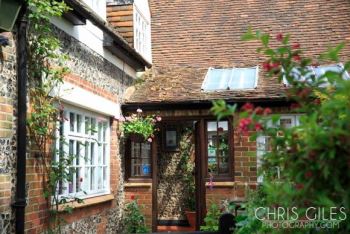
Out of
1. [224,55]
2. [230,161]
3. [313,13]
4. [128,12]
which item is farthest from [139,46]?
[313,13]

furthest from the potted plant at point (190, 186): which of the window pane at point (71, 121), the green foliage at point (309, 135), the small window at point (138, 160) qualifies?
the green foliage at point (309, 135)

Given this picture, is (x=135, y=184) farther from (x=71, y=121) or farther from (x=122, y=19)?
(x=122, y=19)

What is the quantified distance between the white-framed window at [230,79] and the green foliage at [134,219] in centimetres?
308

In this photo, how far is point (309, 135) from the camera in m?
1.76

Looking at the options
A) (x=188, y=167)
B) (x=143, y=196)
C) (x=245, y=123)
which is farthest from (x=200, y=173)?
(x=245, y=123)

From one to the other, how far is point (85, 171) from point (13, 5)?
3.53m

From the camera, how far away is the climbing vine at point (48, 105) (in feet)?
18.0

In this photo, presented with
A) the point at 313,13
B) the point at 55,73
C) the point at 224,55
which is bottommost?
the point at 55,73

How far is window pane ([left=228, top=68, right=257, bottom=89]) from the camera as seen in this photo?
10.2m

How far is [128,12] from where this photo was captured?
1028cm

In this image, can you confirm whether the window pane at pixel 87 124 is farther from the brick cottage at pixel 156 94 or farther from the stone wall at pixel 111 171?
the stone wall at pixel 111 171

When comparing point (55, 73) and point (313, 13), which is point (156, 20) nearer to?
point (313, 13)

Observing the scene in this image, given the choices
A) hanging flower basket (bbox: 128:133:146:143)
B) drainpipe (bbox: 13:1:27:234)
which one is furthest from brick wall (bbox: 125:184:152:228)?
drainpipe (bbox: 13:1:27:234)

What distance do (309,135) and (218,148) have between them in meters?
8.71
